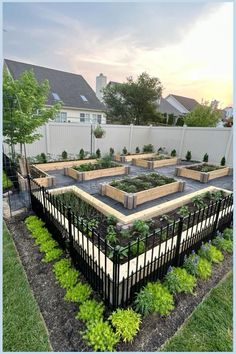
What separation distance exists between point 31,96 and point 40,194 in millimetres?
3357

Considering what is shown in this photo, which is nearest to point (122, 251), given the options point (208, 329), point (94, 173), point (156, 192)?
point (208, 329)

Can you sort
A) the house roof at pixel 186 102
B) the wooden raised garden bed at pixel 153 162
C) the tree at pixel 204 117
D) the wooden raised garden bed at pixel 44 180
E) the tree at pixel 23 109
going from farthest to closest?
the house roof at pixel 186 102
the tree at pixel 204 117
the wooden raised garden bed at pixel 153 162
the wooden raised garden bed at pixel 44 180
the tree at pixel 23 109

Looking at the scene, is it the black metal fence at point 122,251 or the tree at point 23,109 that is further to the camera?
the tree at point 23,109

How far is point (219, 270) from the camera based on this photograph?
2873mm

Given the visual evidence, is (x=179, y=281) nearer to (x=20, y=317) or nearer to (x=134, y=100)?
(x=20, y=317)

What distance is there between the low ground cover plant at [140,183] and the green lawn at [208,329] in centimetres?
302

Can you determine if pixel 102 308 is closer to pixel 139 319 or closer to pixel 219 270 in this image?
pixel 139 319

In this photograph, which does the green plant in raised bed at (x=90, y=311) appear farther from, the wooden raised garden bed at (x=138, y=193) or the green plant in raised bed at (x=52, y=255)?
the wooden raised garden bed at (x=138, y=193)

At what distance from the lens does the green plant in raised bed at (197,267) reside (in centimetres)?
272

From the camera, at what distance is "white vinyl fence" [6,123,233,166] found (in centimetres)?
966

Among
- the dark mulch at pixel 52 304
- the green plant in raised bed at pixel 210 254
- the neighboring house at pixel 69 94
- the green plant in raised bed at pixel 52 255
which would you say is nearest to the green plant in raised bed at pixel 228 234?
the green plant in raised bed at pixel 210 254

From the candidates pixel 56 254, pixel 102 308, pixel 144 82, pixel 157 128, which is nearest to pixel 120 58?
pixel 157 128

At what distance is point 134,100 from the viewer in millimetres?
17422

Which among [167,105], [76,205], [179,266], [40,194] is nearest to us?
[179,266]
